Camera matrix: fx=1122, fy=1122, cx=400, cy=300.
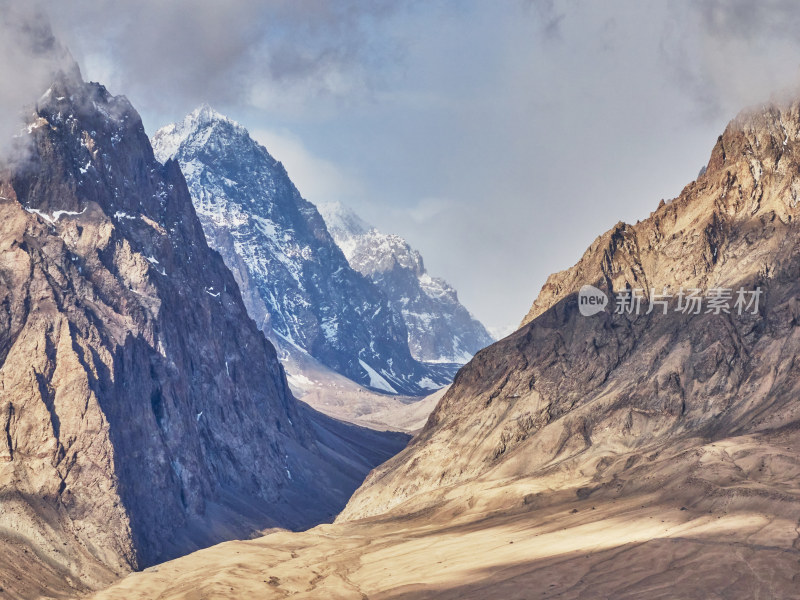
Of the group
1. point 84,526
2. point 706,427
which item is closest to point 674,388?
point 706,427

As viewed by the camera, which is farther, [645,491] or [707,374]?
[707,374]

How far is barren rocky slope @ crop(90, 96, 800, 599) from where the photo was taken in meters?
105

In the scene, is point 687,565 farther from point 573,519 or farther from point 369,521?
point 369,521

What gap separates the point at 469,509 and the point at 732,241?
68.3 meters

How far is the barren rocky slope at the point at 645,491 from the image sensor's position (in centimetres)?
10456

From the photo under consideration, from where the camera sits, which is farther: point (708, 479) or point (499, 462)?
point (499, 462)

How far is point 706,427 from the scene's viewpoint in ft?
547

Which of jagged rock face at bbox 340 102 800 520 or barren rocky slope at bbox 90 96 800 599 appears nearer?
barren rocky slope at bbox 90 96 800 599

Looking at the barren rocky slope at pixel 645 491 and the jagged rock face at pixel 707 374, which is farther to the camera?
the jagged rock face at pixel 707 374

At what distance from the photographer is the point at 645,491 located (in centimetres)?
14688

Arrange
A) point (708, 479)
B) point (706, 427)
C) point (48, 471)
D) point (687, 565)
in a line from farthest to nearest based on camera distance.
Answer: point (48, 471) → point (706, 427) → point (708, 479) → point (687, 565)

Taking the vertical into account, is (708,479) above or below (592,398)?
below

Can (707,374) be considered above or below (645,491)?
above

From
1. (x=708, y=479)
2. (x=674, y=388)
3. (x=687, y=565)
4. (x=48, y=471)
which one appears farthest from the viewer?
(x=48, y=471)
